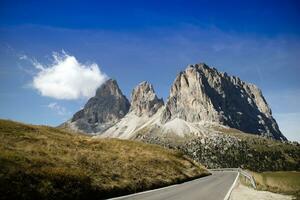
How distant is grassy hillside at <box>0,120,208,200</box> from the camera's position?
649 inches

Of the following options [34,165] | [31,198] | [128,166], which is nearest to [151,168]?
[128,166]

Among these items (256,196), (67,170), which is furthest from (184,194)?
(67,170)

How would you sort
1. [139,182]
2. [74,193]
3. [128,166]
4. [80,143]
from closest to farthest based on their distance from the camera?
[74,193], [139,182], [128,166], [80,143]

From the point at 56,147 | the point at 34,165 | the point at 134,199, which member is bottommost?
the point at 134,199

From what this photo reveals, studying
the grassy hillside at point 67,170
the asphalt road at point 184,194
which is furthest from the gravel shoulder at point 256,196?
the grassy hillside at point 67,170

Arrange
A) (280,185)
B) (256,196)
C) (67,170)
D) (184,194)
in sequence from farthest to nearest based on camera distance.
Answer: (280,185), (256,196), (184,194), (67,170)

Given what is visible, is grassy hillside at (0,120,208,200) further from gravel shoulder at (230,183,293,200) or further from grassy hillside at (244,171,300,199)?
grassy hillside at (244,171,300,199)

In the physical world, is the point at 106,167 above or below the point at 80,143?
below

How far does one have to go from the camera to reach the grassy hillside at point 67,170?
16.5 meters

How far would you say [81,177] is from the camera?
20.0 m

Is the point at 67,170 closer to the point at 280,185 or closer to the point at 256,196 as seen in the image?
the point at 256,196

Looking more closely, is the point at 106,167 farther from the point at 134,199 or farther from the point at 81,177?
the point at 134,199

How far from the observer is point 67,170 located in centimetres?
2052

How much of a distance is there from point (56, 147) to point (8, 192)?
1637 centimetres
